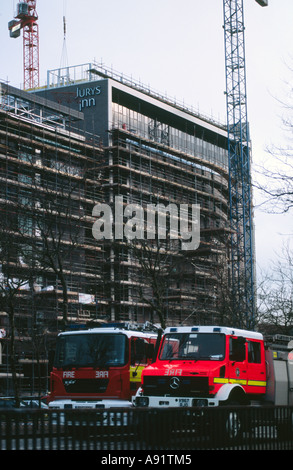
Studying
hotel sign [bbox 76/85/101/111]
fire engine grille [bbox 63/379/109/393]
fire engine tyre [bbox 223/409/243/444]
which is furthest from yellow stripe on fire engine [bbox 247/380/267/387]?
hotel sign [bbox 76/85/101/111]

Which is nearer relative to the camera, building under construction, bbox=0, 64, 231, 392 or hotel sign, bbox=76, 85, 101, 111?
building under construction, bbox=0, 64, 231, 392

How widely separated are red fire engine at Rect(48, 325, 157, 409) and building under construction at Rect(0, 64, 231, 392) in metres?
32.4

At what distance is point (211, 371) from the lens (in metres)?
17.6

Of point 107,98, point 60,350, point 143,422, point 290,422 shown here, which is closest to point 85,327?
point 60,350

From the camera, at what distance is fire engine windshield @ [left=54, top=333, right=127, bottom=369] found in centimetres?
2095

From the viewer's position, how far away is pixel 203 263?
8588 cm

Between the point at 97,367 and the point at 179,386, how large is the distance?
384 cm

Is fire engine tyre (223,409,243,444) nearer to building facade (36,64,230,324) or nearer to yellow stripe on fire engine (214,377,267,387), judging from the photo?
yellow stripe on fire engine (214,377,267,387)

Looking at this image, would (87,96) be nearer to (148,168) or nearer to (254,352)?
(148,168)

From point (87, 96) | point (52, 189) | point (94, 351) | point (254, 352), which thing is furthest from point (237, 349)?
point (87, 96)

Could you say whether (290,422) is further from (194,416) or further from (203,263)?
(203,263)

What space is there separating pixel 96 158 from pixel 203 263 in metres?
17.8

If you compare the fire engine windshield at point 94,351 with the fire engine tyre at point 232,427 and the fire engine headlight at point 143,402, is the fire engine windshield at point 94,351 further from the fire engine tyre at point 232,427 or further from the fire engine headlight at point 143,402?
the fire engine tyre at point 232,427

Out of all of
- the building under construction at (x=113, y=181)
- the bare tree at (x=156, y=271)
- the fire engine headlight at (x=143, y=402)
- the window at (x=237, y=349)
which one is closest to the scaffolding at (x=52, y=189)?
the building under construction at (x=113, y=181)
